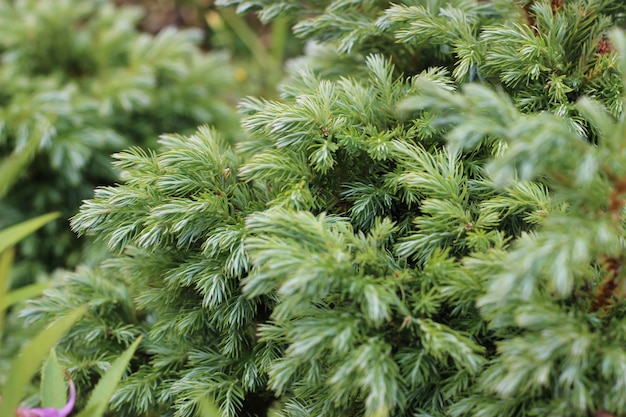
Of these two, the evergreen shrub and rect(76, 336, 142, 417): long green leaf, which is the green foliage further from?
rect(76, 336, 142, 417): long green leaf

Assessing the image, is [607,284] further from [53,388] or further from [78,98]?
[78,98]

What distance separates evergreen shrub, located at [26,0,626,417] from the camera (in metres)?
0.75

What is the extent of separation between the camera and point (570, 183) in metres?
0.74

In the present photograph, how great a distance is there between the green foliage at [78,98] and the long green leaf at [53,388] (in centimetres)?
102

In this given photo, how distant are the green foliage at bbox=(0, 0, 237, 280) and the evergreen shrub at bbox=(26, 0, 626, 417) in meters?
0.80

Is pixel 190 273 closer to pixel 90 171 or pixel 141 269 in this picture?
pixel 141 269

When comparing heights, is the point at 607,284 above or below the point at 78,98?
below

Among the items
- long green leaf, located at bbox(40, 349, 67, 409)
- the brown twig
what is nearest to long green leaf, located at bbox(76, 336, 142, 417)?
long green leaf, located at bbox(40, 349, 67, 409)

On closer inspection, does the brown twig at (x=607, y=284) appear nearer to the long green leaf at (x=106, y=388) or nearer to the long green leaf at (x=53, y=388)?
the long green leaf at (x=106, y=388)

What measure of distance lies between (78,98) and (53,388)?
1.32m

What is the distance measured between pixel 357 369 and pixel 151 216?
44cm

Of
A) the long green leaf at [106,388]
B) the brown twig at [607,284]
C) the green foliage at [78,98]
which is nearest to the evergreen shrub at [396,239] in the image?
the brown twig at [607,284]

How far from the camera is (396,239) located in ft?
3.44

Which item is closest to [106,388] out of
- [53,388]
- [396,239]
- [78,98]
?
[53,388]
